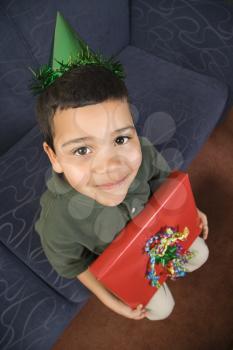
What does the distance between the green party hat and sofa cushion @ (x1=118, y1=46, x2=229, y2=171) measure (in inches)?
17.5

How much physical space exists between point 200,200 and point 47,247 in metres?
0.79

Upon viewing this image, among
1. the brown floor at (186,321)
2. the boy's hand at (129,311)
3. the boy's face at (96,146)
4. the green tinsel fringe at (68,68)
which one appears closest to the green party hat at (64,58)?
the green tinsel fringe at (68,68)

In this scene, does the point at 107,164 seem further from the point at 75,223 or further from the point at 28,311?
the point at 28,311

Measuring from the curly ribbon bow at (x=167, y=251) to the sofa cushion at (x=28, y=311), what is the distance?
0.96ft

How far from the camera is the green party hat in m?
0.75

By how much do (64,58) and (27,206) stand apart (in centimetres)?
54

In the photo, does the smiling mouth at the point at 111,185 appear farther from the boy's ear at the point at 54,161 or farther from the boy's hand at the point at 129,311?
the boy's hand at the point at 129,311

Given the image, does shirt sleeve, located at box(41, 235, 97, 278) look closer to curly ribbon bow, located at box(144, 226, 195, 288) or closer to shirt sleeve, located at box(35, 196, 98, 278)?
shirt sleeve, located at box(35, 196, 98, 278)

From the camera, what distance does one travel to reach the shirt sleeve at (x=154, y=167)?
0.95 metres

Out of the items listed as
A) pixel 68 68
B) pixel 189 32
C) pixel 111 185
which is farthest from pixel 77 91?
pixel 189 32

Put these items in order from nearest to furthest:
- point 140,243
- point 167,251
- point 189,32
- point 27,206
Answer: point 140,243, point 167,251, point 27,206, point 189,32

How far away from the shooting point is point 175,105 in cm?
124

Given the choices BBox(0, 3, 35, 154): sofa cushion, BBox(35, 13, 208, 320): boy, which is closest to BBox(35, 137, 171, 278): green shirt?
BBox(35, 13, 208, 320): boy

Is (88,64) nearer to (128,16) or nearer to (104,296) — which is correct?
(104,296)
